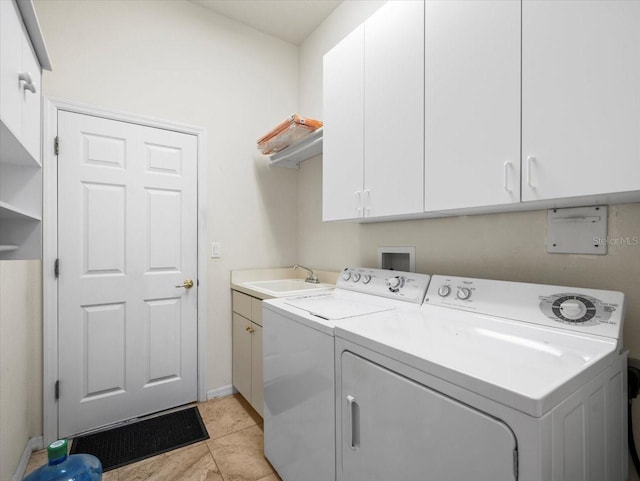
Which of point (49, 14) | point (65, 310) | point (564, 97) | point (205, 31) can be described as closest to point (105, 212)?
point (65, 310)

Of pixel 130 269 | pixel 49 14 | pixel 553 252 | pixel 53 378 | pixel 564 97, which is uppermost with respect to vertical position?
pixel 49 14

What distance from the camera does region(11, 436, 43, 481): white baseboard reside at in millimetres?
1581

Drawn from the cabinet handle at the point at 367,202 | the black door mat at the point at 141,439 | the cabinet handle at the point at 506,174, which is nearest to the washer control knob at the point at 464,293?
the cabinet handle at the point at 506,174

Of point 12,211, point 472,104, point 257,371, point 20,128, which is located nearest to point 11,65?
point 20,128

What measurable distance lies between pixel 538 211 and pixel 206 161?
218 cm

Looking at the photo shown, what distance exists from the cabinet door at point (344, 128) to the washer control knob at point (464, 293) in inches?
24.4

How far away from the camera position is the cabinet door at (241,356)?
222 centimetres

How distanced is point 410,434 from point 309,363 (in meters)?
0.54

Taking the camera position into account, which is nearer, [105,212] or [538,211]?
[538,211]

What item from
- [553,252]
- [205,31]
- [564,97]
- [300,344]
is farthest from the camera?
[205,31]

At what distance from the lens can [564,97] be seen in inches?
36.2

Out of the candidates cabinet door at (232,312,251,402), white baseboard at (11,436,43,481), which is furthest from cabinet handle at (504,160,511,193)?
white baseboard at (11,436,43,481)

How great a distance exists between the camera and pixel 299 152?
2.41m

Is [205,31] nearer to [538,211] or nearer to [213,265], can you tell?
[213,265]
